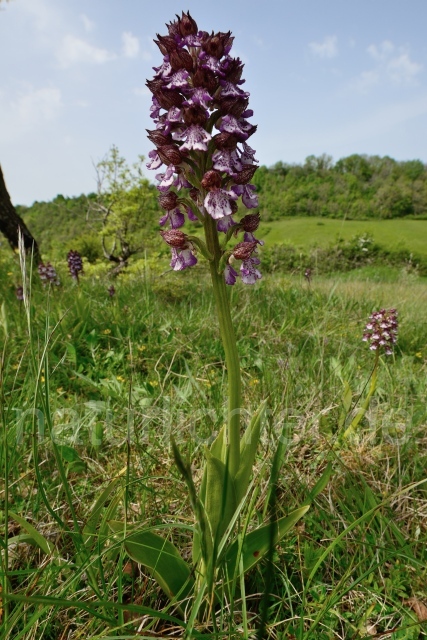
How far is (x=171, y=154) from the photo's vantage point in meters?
1.40

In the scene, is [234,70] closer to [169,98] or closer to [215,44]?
[215,44]

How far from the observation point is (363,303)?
6250mm

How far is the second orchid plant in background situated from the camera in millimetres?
1359

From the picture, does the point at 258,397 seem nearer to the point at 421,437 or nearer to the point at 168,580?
the point at 421,437

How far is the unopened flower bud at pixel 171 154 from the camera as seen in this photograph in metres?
1.40

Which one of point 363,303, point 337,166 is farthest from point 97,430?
point 337,166

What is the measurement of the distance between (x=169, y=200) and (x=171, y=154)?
7.9 inches

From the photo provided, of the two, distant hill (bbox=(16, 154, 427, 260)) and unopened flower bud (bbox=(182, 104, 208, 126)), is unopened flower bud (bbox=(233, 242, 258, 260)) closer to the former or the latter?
unopened flower bud (bbox=(182, 104, 208, 126))

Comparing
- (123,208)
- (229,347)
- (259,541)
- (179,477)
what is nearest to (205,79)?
(229,347)

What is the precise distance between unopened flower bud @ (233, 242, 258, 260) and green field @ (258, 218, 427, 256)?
206ft

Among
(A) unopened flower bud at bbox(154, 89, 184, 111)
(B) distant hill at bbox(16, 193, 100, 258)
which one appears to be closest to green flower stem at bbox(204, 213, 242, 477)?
(A) unopened flower bud at bbox(154, 89, 184, 111)

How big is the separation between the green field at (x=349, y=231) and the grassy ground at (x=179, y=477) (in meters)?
61.1

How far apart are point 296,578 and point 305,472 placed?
22.9 inches

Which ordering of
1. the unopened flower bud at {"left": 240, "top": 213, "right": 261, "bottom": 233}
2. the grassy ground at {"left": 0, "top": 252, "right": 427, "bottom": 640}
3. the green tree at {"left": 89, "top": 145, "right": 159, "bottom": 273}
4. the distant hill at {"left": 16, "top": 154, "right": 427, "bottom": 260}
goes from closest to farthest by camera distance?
the grassy ground at {"left": 0, "top": 252, "right": 427, "bottom": 640}, the unopened flower bud at {"left": 240, "top": 213, "right": 261, "bottom": 233}, the green tree at {"left": 89, "top": 145, "right": 159, "bottom": 273}, the distant hill at {"left": 16, "top": 154, "right": 427, "bottom": 260}
